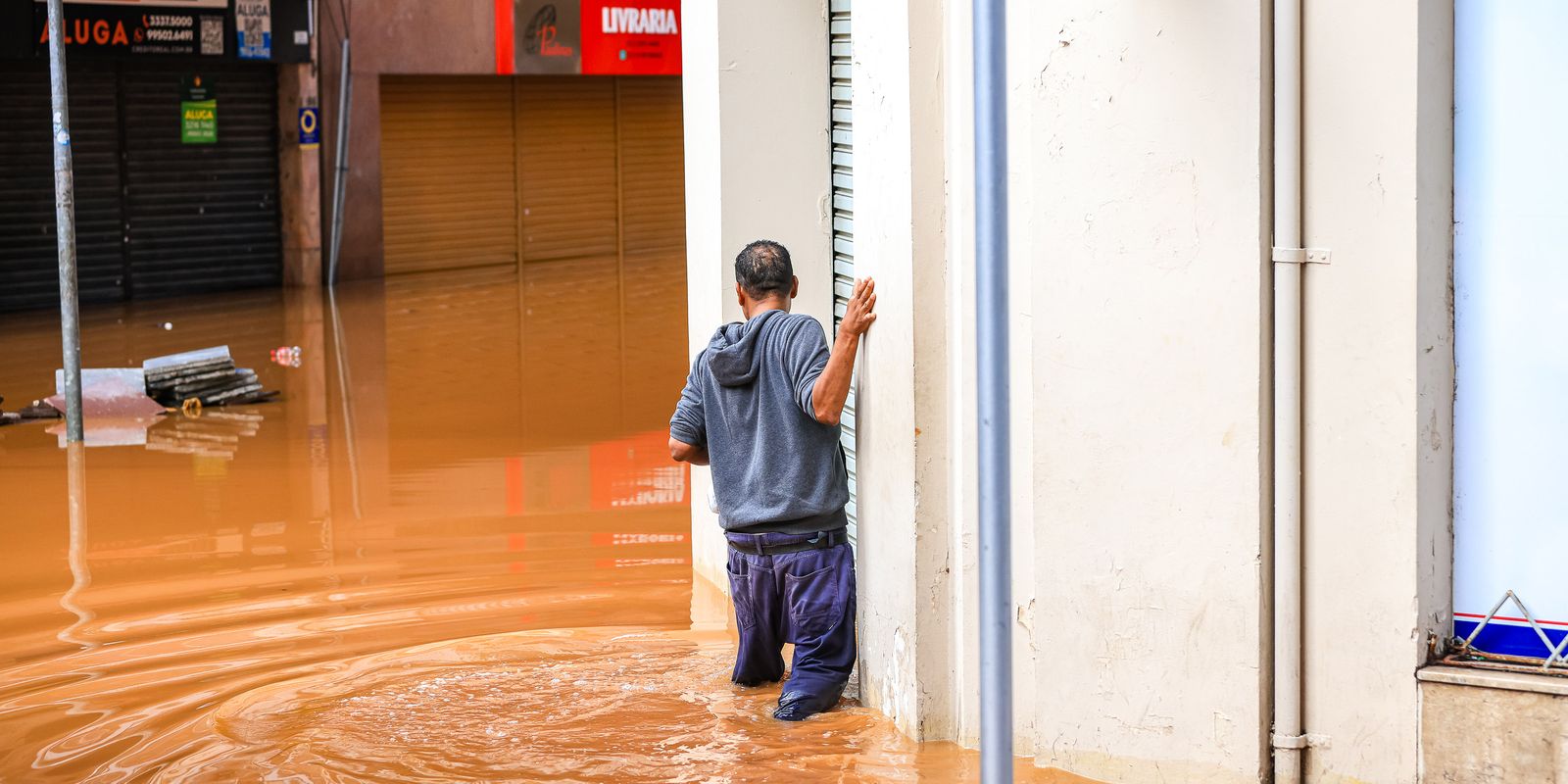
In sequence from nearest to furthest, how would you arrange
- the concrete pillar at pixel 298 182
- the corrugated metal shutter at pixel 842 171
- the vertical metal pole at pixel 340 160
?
the corrugated metal shutter at pixel 842 171, the concrete pillar at pixel 298 182, the vertical metal pole at pixel 340 160

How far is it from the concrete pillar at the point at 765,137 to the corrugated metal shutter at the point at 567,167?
1618 cm

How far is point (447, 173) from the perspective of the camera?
22219mm

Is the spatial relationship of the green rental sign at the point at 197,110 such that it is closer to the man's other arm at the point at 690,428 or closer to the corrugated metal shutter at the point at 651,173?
the corrugated metal shutter at the point at 651,173

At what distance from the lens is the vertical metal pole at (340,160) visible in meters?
20.3

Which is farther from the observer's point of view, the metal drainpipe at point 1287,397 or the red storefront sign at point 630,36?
the red storefront sign at point 630,36

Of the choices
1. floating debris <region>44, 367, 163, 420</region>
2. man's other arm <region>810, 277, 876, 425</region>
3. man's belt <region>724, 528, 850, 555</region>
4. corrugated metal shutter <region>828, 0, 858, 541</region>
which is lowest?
man's belt <region>724, 528, 850, 555</region>

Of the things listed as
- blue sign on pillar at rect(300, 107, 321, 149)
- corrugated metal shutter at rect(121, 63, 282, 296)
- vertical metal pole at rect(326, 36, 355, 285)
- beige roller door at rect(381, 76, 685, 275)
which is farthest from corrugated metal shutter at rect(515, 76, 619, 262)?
corrugated metal shutter at rect(121, 63, 282, 296)

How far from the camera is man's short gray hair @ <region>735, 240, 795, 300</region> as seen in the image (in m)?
5.68

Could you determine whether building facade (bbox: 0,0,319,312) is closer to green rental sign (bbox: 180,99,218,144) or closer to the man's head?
green rental sign (bbox: 180,99,218,144)

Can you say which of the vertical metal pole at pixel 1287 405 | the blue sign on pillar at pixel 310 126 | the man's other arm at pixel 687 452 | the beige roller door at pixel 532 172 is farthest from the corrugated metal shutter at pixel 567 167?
the vertical metal pole at pixel 1287 405

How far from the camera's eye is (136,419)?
12.0 m

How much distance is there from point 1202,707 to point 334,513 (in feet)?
18.6

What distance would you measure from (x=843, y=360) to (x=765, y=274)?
1.70ft

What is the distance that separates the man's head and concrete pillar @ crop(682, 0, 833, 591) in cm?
138
